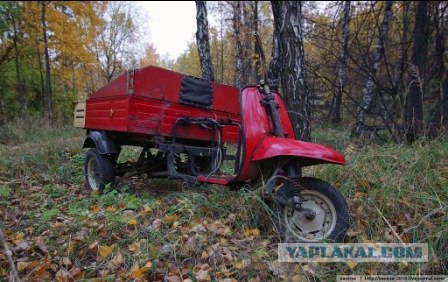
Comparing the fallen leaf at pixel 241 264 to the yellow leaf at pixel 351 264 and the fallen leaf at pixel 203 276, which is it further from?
the yellow leaf at pixel 351 264

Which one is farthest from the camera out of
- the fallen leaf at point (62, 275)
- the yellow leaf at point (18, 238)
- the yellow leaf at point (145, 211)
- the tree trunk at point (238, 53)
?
the tree trunk at point (238, 53)

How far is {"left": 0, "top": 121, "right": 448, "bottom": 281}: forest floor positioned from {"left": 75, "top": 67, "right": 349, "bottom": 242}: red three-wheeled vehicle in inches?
9.3

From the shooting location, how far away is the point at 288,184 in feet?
9.22

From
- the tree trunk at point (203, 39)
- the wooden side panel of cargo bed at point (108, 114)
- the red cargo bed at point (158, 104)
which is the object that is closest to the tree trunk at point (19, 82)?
the tree trunk at point (203, 39)

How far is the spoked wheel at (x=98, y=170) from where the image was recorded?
4.48m

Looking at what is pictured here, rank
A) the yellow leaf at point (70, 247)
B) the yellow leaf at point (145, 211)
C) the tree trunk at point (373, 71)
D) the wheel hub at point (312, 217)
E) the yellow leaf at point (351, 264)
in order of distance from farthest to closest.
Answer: the tree trunk at point (373, 71) → the yellow leaf at point (145, 211) → the wheel hub at point (312, 217) → the yellow leaf at point (70, 247) → the yellow leaf at point (351, 264)

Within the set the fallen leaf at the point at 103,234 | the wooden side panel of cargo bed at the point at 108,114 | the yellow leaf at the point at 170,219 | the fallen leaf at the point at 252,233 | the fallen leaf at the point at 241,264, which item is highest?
the wooden side panel of cargo bed at the point at 108,114

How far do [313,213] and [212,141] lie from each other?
1957 mm

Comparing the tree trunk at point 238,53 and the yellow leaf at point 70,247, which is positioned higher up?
the tree trunk at point 238,53

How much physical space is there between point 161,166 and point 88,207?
4.26 ft

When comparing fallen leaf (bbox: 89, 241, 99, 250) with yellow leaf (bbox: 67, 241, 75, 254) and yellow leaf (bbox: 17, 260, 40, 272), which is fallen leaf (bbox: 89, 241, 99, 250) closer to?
yellow leaf (bbox: 67, 241, 75, 254)

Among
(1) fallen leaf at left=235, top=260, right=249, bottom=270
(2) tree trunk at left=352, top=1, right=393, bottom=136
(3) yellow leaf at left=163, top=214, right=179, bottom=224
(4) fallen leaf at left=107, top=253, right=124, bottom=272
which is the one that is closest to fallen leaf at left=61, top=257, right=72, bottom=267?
(4) fallen leaf at left=107, top=253, right=124, bottom=272

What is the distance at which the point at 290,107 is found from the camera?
5020 mm

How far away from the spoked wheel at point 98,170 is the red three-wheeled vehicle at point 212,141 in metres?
0.01
